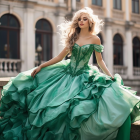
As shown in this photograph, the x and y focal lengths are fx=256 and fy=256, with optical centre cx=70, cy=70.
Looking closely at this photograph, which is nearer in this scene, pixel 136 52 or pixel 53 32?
pixel 53 32

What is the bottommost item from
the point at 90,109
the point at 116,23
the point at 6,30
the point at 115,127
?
the point at 115,127

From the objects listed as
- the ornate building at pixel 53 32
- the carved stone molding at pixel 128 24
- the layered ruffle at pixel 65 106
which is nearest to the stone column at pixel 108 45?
the ornate building at pixel 53 32

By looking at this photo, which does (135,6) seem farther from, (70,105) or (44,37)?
(70,105)

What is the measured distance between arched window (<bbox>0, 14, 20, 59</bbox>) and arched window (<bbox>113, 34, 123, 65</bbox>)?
682 centimetres

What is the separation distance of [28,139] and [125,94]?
1.30 m

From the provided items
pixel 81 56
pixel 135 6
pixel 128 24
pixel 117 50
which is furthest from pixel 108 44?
pixel 81 56

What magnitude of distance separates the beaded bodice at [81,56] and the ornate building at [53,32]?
27.7ft

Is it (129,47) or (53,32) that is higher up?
(53,32)

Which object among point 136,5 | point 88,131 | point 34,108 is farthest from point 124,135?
point 136,5

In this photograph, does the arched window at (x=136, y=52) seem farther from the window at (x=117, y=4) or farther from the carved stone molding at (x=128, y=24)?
the window at (x=117, y=4)

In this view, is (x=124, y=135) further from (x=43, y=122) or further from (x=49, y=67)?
(x=49, y=67)

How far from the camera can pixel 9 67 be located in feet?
39.5

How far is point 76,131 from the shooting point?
9.34 ft

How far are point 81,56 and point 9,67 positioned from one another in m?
8.84
